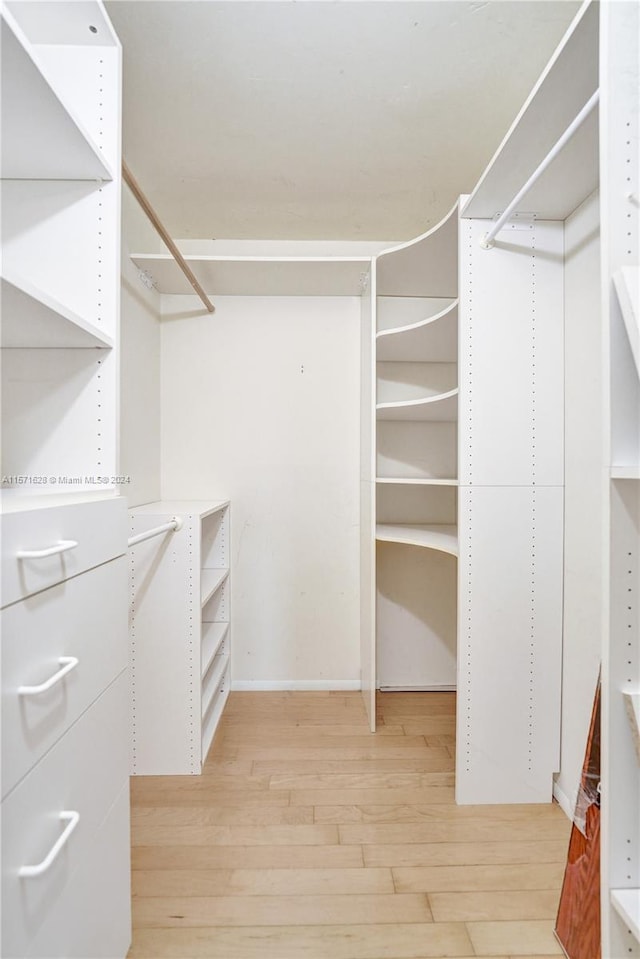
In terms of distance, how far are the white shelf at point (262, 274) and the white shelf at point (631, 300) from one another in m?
1.49

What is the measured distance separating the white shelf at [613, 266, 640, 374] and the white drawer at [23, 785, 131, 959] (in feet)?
4.47

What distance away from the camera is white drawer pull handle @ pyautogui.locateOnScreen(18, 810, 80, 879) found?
2.29 feet

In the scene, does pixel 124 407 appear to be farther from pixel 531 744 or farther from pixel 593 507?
pixel 531 744

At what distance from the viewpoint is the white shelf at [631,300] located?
30.0 inches

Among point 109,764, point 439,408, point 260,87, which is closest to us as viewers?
point 109,764

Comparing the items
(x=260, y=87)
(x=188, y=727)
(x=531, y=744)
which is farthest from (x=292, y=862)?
Answer: (x=260, y=87)

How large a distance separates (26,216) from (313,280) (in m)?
1.46

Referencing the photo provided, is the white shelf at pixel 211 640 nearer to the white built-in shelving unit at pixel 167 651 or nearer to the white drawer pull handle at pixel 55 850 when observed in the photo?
the white built-in shelving unit at pixel 167 651

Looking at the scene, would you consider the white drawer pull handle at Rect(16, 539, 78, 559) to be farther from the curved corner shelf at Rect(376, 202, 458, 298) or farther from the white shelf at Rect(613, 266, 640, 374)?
the curved corner shelf at Rect(376, 202, 458, 298)

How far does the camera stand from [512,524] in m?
1.67

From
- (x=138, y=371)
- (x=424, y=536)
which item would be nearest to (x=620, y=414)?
(x=424, y=536)

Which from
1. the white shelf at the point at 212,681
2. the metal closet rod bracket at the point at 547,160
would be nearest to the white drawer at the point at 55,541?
the white shelf at the point at 212,681

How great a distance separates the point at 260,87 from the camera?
1533 mm

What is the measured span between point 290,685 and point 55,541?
6.79 feet
